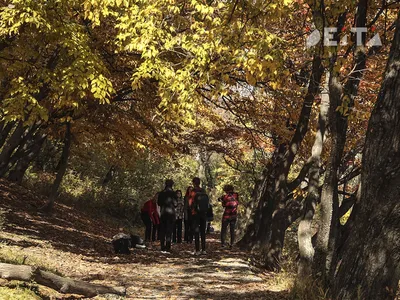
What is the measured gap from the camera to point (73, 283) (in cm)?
699

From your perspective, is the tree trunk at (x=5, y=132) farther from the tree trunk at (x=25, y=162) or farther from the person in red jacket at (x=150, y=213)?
the person in red jacket at (x=150, y=213)

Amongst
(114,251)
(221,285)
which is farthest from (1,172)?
(221,285)

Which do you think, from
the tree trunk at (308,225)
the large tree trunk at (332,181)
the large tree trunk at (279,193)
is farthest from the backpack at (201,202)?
the large tree trunk at (332,181)

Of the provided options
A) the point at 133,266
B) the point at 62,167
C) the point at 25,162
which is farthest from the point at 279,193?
the point at 25,162

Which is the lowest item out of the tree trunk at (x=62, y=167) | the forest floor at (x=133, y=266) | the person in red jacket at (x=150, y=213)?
the forest floor at (x=133, y=266)

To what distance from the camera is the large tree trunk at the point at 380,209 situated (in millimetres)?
5570

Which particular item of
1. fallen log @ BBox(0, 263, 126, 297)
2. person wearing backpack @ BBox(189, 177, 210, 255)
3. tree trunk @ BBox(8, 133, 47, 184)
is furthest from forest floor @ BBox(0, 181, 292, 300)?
tree trunk @ BBox(8, 133, 47, 184)

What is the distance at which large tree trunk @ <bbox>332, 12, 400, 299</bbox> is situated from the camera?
557cm

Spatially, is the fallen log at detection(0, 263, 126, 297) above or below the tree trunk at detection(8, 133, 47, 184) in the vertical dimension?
below

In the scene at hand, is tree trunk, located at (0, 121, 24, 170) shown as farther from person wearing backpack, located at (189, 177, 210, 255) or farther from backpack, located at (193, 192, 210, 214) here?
backpack, located at (193, 192, 210, 214)

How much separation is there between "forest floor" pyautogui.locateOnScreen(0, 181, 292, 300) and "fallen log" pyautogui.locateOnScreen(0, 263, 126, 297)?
14 cm

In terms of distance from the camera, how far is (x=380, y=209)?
18.5ft

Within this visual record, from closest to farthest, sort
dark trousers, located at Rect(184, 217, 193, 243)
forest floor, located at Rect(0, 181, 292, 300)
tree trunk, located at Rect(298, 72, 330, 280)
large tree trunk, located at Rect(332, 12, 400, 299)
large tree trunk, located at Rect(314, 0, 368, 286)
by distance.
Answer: large tree trunk, located at Rect(332, 12, 400, 299) → large tree trunk, located at Rect(314, 0, 368, 286) → forest floor, located at Rect(0, 181, 292, 300) → tree trunk, located at Rect(298, 72, 330, 280) → dark trousers, located at Rect(184, 217, 193, 243)

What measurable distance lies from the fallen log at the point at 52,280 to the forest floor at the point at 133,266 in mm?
140
